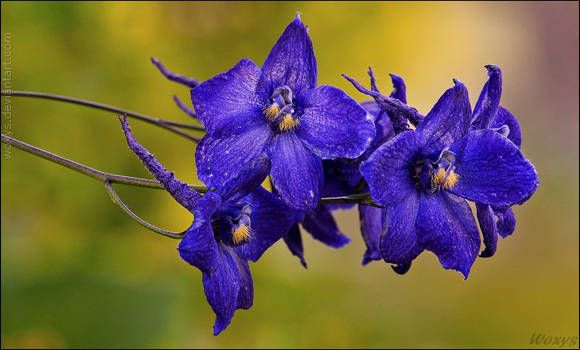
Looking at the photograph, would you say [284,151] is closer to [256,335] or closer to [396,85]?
[396,85]

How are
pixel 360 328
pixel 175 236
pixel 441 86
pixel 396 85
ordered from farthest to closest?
pixel 441 86
pixel 360 328
pixel 396 85
pixel 175 236

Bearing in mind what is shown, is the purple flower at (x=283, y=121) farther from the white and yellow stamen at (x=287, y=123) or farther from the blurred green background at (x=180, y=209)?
the blurred green background at (x=180, y=209)

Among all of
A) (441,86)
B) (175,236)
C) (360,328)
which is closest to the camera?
(175,236)

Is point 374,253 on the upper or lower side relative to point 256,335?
upper

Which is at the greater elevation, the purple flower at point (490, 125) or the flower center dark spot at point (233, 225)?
the purple flower at point (490, 125)

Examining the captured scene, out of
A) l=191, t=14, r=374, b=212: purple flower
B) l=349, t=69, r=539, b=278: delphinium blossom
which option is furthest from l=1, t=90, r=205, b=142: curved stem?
l=349, t=69, r=539, b=278: delphinium blossom

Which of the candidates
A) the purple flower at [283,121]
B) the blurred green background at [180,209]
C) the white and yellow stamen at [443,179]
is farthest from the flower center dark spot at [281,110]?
the blurred green background at [180,209]

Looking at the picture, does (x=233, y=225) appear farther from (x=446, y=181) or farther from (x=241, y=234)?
(x=446, y=181)

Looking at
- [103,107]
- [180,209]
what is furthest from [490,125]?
[180,209]

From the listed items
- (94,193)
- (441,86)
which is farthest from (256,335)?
(441,86)
